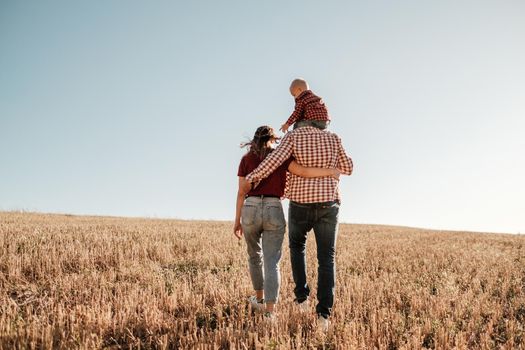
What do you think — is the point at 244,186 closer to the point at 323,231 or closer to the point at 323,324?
the point at 323,231

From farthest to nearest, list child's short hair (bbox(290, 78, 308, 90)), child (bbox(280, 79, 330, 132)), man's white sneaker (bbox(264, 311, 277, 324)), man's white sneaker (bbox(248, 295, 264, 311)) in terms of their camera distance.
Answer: man's white sneaker (bbox(248, 295, 264, 311)) < child's short hair (bbox(290, 78, 308, 90)) < child (bbox(280, 79, 330, 132)) < man's white sneaker (bbox(264, 311, 277, 324))

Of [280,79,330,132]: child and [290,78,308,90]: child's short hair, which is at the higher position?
[290,78,308,90]: child's short hair

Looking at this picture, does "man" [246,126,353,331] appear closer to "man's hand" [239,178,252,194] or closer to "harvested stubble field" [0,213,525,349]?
"man's hand" [239,178,252,194]

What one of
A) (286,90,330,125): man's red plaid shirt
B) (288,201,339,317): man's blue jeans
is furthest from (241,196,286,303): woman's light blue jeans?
(286,90,330,125): man's red plaid shirt

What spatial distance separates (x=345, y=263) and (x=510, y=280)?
3.36m

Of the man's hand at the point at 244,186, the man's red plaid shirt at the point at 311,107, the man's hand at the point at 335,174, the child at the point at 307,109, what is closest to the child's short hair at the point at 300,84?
the child at the point at 307,109

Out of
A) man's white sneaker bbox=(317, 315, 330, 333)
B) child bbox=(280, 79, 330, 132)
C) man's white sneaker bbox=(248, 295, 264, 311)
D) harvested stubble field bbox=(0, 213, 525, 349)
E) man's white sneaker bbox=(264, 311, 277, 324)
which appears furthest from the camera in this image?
man's white sneaker bbox=(248, 295, 264, 311)

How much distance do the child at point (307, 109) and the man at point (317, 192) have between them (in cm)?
11

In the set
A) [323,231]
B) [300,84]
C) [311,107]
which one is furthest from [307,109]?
[323,231]

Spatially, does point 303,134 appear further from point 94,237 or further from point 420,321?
point 94,237

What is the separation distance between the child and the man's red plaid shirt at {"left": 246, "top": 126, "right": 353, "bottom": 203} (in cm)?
11

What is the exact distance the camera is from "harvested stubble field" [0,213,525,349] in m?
4.06

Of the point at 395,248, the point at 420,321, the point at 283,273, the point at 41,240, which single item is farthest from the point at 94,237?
the point at 395,248

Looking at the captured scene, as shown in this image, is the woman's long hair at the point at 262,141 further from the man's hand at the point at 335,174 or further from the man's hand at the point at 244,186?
the man's hand at the point at 335,174
